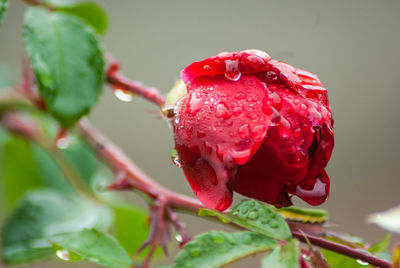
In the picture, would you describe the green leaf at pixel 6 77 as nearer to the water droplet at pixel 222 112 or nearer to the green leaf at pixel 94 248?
the green leaf at pixel 94 248

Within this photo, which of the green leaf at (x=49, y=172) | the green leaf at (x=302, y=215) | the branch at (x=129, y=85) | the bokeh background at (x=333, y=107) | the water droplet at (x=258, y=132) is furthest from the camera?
the bokeh background at (x=333, y=107)

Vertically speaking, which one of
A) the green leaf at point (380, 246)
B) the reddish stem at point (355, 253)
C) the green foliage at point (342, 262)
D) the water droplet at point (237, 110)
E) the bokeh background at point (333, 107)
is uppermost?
the water droplet at point (237, 110)

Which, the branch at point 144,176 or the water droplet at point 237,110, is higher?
the water droplet at point 237,110

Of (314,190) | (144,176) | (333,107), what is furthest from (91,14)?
(333,107)

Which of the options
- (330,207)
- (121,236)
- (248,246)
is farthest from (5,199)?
(330,207)

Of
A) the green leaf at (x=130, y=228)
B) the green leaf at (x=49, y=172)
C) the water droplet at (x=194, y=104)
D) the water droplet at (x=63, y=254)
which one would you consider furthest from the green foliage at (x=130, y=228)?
the water droplet at (x=194, y=104)

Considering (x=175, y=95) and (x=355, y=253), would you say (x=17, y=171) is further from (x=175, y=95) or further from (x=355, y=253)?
(x=355, y=253)

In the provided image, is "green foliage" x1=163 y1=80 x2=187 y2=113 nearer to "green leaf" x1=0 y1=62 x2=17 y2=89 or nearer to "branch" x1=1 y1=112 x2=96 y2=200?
"branch" x1=1 y1=112 x2=96 y2=200
